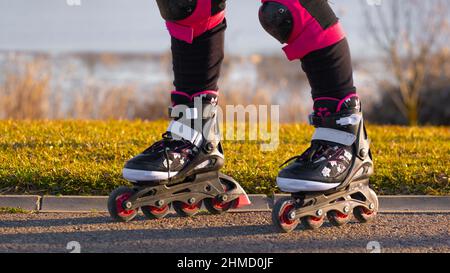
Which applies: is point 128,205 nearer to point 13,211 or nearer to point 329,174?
point 13,211

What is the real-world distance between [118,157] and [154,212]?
143 centimetres

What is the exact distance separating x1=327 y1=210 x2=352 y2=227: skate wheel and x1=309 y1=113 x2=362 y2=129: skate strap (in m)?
0.36

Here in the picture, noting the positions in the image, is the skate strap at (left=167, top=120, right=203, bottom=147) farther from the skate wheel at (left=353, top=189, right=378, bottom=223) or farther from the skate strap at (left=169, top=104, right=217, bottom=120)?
the skate wheel at (left=353, top=189, right=378, bottom=223)

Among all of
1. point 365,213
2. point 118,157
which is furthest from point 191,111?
point 118,157

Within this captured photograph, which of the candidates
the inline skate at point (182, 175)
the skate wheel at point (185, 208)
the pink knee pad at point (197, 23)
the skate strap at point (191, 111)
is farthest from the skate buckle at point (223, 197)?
the pink knee pad at point (197, 23)

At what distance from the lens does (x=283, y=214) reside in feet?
11.4

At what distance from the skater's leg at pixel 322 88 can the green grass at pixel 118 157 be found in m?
0.99

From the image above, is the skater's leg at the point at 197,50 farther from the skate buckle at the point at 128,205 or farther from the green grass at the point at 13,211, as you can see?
the green grass at the point at 13,211

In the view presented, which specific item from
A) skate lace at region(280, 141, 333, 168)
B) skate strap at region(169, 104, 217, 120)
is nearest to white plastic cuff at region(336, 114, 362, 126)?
skate lace at region(280, 141, 333, 168)

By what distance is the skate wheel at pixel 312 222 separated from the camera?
3.57 metres

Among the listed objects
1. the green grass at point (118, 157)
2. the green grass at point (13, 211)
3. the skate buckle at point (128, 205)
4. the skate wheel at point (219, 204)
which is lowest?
the green grass at point (118, 157)

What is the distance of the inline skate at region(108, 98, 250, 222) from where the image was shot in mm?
3678

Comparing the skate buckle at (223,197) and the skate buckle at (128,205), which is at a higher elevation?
the skate buckle at (128,205)

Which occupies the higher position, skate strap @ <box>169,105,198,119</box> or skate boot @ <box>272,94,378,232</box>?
skate strap @ <box>169,105,198,119</box>
